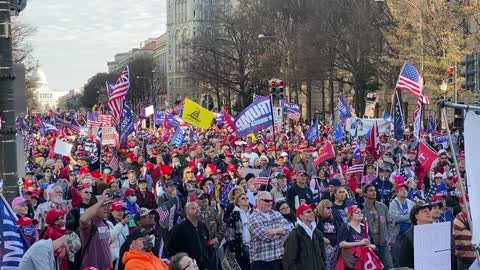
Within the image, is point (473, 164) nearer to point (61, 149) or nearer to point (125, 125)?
point (61, 149)

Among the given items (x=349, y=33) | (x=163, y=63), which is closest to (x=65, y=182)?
(x=349, y=33)

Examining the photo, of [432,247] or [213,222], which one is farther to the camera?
[213,222]

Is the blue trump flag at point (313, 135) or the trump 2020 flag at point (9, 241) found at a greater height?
the blue trump flag at point (313, 135)

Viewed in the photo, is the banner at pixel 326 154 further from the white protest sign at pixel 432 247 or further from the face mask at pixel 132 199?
the white protest sign at pixel 432 247

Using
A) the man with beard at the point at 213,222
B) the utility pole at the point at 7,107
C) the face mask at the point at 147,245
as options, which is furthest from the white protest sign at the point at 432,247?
the utility pole at the point at 7,107

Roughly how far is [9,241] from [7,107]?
2.06m

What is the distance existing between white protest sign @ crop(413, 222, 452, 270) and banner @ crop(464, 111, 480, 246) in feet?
2.74

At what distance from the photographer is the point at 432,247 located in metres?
6.97

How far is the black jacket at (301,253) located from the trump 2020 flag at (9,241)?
285 cm

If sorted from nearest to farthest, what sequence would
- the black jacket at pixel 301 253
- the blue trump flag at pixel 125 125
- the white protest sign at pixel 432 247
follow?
the white protest sign at pixel 432 247
the black jacket at pixel 301 253
the blue trump flag at pixel 125 125

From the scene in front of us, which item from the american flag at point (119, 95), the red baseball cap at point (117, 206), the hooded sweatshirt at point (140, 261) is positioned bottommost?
the hooded sweatshirt at point (140, 261)

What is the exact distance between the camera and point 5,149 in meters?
8.98

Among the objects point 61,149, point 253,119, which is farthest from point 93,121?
point 253,119

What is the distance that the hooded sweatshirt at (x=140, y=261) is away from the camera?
22.5 feet
